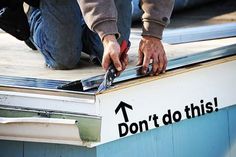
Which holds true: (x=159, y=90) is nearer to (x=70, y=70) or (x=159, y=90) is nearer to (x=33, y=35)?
(x=70, y=70)

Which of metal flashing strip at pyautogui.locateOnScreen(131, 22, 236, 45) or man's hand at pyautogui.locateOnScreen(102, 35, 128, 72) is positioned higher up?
metal flashing strip at pyautogui.locateOnScreen(131, 22, 236, 45)

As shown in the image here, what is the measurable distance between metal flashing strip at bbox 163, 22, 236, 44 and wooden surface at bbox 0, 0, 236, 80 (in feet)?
0.21

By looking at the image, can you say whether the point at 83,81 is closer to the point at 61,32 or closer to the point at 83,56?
the point at 61,32

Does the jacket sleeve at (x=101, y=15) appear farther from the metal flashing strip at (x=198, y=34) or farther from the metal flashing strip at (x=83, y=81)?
the metal flashing strip at (x=198, y=34)

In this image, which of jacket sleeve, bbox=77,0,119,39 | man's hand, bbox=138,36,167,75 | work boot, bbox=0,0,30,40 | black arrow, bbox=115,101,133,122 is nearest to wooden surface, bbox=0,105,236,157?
black arrow, bbox=115,101,133,122

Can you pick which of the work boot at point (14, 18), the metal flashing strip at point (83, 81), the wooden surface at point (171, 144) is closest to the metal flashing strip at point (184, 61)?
the metal flashing strip at point (83, 81)

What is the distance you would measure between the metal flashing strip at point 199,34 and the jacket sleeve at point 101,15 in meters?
0.69

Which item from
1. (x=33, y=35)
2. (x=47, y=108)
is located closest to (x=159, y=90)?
(x=47, y=108)

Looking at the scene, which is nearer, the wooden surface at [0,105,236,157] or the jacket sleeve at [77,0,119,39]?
the jacket sleeve at [77,0,119,39]

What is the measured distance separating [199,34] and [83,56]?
0.45 m

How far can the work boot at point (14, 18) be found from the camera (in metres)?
1.66

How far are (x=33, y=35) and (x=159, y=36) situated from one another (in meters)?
0.49

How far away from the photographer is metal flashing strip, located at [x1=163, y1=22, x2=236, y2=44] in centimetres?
193

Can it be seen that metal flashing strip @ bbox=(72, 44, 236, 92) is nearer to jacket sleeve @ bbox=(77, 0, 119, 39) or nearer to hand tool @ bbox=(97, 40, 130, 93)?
hand tool @ bbox=(97, 40, 130, 93)
